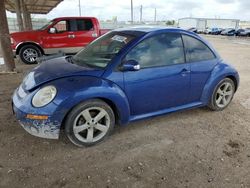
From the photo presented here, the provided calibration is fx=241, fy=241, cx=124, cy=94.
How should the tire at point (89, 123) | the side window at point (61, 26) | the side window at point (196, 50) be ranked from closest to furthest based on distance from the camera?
the tire at point (89, 123)
the side window at point (196, 50)
the side window at point (61, 26)

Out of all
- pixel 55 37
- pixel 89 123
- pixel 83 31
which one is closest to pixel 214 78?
pixel 89 123

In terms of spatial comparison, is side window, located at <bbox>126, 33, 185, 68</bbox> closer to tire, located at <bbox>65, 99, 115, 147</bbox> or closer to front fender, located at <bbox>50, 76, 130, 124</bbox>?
front fender, located at <bbox>50, 76, 130, 124</bbox>

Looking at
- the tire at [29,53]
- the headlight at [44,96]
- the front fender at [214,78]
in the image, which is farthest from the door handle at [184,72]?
the tire at [29,53]

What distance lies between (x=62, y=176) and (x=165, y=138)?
1574 millimetres

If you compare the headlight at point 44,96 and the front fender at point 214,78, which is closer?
the headlight at point 44,96

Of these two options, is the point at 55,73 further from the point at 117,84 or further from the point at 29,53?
the point at 29,53

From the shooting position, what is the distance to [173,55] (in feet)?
12.2

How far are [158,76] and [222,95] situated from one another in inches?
65.7

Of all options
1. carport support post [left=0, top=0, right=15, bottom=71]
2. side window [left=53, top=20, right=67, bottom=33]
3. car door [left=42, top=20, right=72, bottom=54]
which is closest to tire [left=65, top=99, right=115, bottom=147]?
carport support post [left=0, top=0, right=15, bottom=71]

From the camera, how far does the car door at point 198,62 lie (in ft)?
12.8

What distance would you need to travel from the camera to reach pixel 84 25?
9914 millimetres

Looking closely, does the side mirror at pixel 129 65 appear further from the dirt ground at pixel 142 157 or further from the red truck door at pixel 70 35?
the red truck door at pixel 70 35

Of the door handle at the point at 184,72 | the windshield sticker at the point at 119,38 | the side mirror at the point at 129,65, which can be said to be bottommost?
the door handle at the point at 184,72

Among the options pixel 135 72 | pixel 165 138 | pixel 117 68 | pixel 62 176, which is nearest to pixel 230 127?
pixel 165 138
